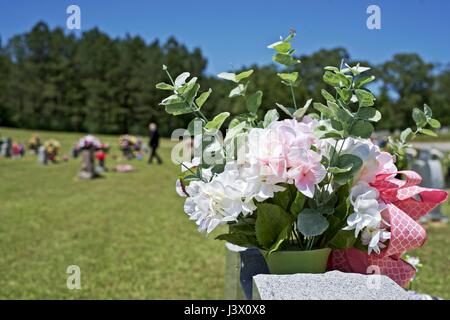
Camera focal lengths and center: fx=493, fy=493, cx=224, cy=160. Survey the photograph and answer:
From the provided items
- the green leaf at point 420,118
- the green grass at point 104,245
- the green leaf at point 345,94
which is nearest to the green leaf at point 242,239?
the green leaf at point 345,94

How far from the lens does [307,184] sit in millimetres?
1369

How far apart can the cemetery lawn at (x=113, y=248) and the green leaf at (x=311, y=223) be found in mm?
3891

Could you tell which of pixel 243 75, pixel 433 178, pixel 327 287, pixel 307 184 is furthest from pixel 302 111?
pixel 433 178

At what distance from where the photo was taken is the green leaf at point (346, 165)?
1.41 metres

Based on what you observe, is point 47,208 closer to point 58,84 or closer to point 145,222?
point 145,222

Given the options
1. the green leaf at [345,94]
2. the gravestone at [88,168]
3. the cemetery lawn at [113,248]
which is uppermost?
the green leaf at [345,94]

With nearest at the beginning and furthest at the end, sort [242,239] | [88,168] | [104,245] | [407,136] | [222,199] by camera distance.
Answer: [222,199] < [242,239] < [407,136] < [104,245] < [88,168]

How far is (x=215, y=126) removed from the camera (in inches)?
Result: 59.9

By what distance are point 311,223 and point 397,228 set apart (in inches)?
11.2

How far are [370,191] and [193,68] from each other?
59.2m

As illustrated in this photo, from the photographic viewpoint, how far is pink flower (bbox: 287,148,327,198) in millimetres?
1347

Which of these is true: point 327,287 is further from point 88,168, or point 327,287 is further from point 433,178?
point 88,168

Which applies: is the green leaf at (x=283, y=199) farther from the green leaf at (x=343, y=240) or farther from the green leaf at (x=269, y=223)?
the green leaf at (x=343, y=240)

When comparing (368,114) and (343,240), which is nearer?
(368,114)
